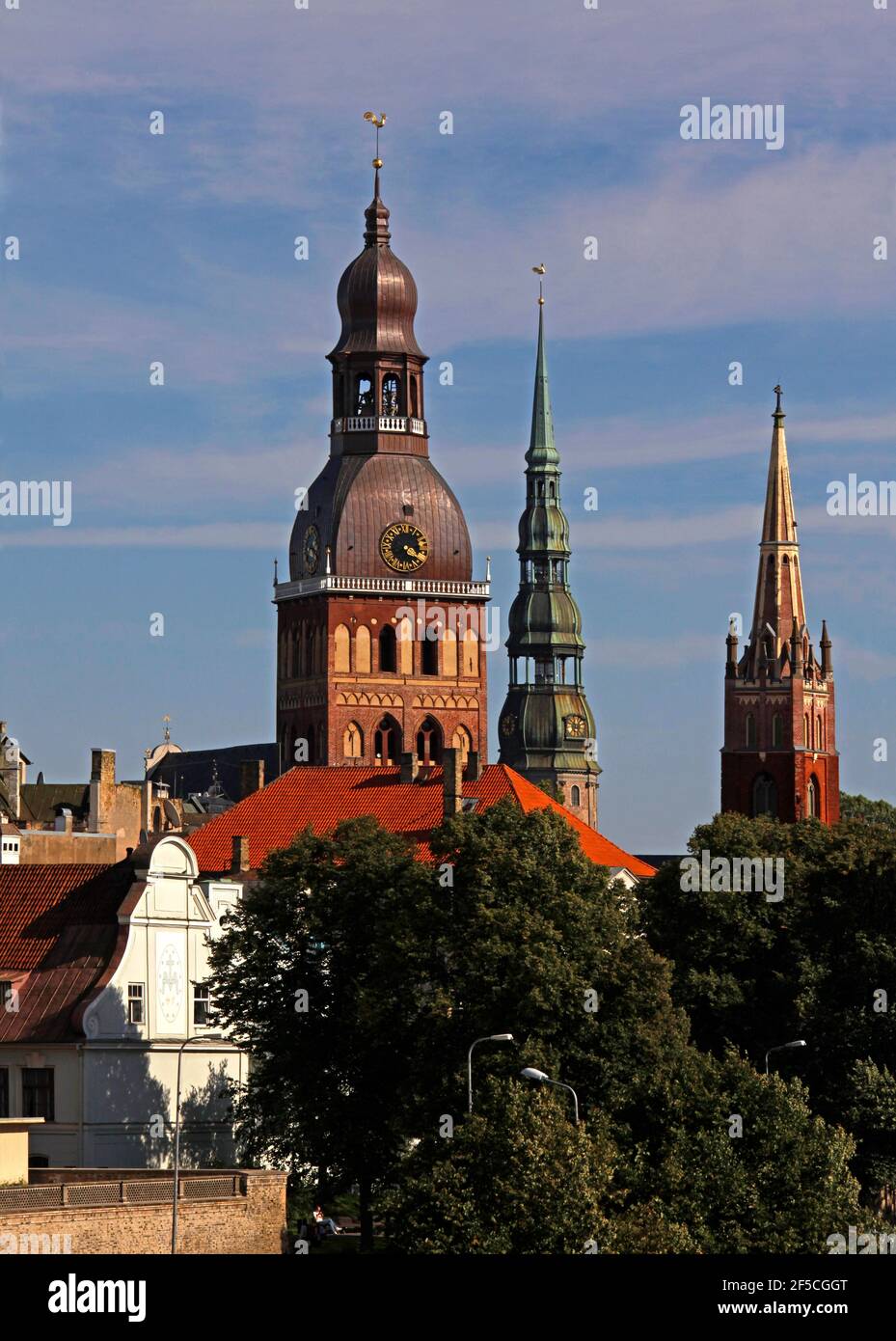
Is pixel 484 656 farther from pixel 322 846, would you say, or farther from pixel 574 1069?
pixel 574 1069

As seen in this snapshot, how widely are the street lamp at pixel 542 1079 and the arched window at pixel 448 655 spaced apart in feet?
354

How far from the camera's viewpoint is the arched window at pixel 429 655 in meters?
177

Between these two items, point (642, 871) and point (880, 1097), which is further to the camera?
point (642, 871)

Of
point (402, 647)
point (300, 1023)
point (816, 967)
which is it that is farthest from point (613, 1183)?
point (402, 647)

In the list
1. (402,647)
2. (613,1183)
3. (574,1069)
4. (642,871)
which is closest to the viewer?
(613,1183)

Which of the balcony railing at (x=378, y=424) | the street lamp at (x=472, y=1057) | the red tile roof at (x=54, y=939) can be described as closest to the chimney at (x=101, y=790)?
the balcony railing at (x=378, y=424)

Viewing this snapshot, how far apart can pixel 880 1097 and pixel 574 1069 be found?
11.9 m

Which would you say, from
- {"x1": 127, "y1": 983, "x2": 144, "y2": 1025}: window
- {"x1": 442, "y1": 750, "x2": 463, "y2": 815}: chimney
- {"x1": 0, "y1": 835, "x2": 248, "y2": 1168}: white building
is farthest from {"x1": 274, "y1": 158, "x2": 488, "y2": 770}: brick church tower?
{"x1": 127, "y1": 983, "x2": 144, "y2": 1025}: window

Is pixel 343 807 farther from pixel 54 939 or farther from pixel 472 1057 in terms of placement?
pixel 472 1057

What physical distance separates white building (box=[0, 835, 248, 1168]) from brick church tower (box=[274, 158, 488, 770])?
292 feet

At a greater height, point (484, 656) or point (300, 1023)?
point (484, 656)

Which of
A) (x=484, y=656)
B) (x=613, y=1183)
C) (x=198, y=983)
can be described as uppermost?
(x=484, y=656)

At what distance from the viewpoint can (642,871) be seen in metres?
133

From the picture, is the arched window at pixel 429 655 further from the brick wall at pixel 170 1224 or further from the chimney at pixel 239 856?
the brick wall at pixel 170 1224
